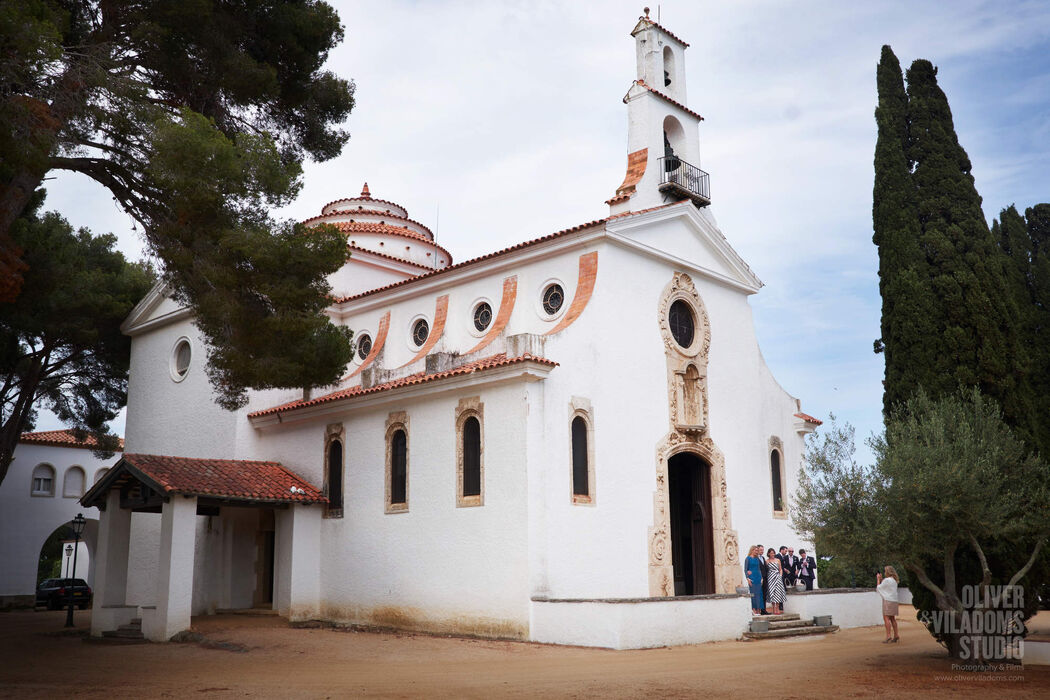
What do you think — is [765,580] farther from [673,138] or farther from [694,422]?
[673,138]

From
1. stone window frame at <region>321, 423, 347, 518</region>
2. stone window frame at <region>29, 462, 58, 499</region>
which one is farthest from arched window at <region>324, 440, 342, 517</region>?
stone window frame at <region>29, 462, 58, 499</region>

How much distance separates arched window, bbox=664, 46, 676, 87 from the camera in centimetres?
2348

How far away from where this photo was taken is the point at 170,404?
25.2 meters

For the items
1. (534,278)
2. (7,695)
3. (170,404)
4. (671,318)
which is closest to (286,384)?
(7,695)

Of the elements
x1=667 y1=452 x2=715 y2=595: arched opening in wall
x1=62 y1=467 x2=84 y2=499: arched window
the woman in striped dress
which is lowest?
the woman in striped dress

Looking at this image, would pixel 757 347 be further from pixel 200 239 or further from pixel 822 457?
pixel 200 239

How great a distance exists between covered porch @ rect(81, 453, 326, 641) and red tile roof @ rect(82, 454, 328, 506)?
2 cm

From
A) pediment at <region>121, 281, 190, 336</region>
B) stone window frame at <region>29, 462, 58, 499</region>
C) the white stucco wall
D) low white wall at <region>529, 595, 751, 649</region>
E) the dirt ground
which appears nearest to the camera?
the dirt ground

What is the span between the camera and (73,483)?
36469mm

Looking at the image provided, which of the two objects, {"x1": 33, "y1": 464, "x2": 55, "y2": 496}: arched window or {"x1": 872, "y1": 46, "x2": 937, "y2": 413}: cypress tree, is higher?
{"x1": 872, "y1": 46, "x2": 937, "y2": 413}: cypress tree

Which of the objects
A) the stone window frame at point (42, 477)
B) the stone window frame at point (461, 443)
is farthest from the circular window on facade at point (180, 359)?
the stone window frame at point (42, 477)

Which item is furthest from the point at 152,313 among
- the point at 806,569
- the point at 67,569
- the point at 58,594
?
the point at 67,569

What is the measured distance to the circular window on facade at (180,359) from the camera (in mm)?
25031

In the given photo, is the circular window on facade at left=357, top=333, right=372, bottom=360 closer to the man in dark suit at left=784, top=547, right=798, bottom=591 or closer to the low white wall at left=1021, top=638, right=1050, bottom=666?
the man in dark suit at left=784, top=547, right=798, bottom=591
